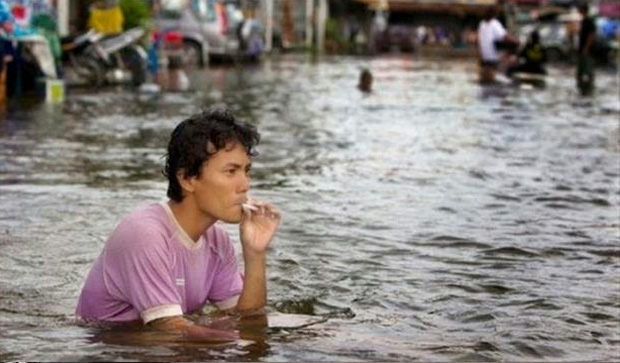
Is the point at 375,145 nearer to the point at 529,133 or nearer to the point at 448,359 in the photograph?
the point at 529,133

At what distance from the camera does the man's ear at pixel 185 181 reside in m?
4.89

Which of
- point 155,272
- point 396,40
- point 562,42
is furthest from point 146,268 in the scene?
point 396,40

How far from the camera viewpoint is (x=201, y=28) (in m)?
37.7

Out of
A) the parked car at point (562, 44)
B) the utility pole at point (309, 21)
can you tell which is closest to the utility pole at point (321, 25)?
the utility pole at point (309, 21)

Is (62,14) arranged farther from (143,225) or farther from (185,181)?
(143,225)

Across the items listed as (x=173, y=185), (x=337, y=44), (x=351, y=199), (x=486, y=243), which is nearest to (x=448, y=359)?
(x=173, y=185)

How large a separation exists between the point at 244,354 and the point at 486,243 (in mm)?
3733

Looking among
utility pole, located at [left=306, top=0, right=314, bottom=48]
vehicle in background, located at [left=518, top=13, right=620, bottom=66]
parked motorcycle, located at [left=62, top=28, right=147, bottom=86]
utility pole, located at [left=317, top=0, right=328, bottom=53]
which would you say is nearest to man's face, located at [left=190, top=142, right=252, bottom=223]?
parked motorcycle, located at [left=62, top=28, right=147, bottom=86]

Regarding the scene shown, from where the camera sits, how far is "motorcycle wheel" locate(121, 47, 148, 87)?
24.4 m

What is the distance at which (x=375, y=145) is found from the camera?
1477 centimetres

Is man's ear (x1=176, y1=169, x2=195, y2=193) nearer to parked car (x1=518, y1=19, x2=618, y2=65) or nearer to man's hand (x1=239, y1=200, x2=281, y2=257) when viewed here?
man's hand (x1=239, y1=200, x2=281, y2=257)

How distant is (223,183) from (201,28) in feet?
109

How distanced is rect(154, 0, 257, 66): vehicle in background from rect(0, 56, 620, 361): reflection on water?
57.2 ft

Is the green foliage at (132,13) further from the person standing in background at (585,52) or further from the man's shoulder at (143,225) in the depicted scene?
the man's shoulder at (143,225)
